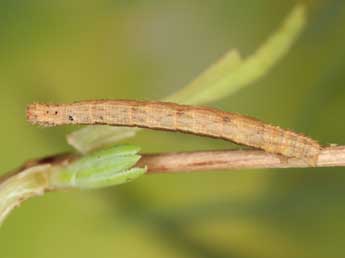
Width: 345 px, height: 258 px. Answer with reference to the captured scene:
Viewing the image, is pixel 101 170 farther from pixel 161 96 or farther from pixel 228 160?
pixel 161 96

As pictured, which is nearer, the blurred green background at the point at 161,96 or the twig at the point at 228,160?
the twig at the point at 228,160

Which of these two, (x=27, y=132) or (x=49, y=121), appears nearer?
(x=49, y=121)

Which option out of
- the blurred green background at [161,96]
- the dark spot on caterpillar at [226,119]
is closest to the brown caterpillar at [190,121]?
the dark spot on caterpillar at [226,119]

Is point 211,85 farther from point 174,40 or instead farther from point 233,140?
point 174,40

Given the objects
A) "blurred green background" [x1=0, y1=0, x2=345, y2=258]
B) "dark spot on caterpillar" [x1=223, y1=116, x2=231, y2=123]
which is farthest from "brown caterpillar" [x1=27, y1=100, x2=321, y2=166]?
"blurred green background" [x1=0, y1=0, x2=345, y2=258]

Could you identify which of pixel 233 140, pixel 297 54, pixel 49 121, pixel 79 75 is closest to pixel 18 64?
pixel 79 75

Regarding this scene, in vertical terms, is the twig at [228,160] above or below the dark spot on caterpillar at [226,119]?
below

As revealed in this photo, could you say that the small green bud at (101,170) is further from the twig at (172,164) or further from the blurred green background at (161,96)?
the blurred green background at (161,96)
